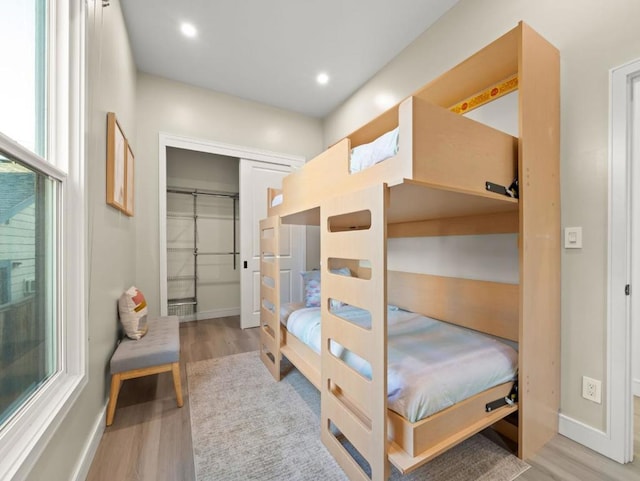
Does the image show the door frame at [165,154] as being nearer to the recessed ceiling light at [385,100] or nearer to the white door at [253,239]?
the white door at [253,239]

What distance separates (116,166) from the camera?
1.90 metres

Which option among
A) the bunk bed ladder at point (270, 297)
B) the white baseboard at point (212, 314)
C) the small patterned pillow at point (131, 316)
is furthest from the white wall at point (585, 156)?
the white baseboard at point (212, 314)

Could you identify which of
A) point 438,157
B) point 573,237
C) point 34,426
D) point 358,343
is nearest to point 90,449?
point 34,426

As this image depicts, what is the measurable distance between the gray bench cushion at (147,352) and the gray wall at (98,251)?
0.28 ft

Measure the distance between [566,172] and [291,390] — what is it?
2.24m

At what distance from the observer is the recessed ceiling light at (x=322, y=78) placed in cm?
309

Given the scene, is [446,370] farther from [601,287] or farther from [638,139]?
[638,139]

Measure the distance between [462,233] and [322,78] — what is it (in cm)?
240

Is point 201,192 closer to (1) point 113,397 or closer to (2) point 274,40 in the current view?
(2) point 274,40

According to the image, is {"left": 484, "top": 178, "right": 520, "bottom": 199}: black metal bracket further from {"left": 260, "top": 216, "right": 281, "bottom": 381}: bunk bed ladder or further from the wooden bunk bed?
{"left": 260, "top": 216, "right": 281, "bottom": 381}: bunk bed ladder

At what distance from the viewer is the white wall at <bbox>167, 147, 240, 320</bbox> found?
3889mm

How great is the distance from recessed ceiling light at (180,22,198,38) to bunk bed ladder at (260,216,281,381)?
6.01 feet

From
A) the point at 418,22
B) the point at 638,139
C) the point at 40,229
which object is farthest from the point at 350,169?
the point at 418,22

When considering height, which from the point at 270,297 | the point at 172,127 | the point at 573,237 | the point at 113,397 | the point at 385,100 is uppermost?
the point at 385,100
